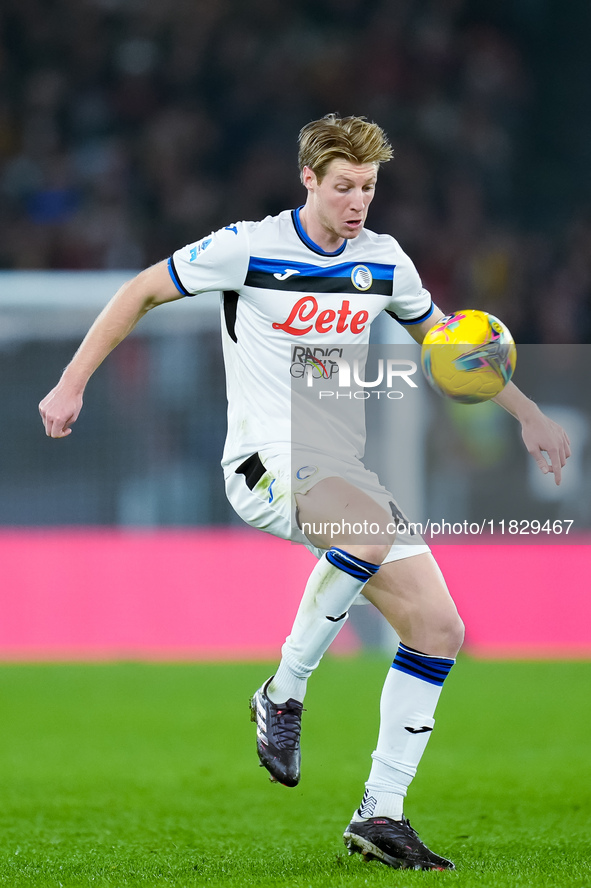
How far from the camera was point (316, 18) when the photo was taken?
1477 centimetres

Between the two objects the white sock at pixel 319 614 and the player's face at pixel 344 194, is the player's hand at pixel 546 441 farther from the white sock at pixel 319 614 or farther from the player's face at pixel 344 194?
the player's face at pixel 344 194

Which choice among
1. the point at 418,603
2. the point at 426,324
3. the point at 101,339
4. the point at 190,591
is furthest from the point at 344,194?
the point at 190,591

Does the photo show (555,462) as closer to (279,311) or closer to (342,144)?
(279,311)

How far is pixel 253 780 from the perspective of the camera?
6.09m

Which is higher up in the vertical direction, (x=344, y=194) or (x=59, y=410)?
(x=344, y=194)

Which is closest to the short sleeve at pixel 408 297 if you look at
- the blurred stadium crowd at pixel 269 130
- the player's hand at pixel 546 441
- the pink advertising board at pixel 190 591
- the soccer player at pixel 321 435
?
the soccer player at pixel 321 435

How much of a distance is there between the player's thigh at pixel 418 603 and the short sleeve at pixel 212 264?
105 centimetres

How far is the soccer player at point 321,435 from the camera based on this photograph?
12.1ft

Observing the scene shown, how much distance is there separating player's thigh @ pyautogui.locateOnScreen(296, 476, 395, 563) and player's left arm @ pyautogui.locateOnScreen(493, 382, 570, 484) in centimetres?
66

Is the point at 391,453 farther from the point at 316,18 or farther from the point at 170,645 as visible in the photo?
the point at 316,18

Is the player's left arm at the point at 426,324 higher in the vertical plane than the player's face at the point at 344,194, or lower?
lower

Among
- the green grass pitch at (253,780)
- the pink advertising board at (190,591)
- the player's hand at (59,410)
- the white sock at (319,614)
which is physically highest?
the player's hand at (59,410)

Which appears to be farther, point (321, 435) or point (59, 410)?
point (321, 435)

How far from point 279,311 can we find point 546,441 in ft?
3.26
